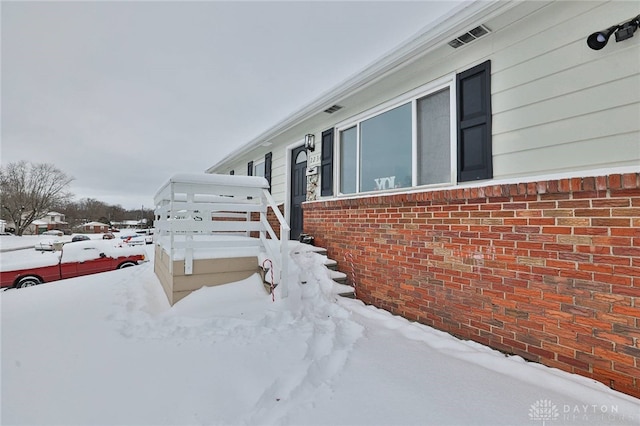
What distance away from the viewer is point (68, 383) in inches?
69.9

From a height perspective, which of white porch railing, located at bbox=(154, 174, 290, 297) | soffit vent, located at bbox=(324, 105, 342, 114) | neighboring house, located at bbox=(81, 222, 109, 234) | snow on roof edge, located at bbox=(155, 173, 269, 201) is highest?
soffit vent, located at bbox=(324, 105, 342, 114)

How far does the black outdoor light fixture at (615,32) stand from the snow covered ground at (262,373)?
260 cm

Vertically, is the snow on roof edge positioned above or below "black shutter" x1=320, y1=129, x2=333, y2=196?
below

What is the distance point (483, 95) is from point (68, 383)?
4.32 meters

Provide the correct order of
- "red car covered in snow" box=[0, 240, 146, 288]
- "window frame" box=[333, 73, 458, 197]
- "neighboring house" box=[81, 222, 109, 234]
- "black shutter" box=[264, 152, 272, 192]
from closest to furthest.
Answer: "window frame" box=[333, 73, 458, 197] < "red car covered in snow" box=[0, 240, 146, 288] < "black shutter" box=[264, 152, 272, 192] < "neighboring house" box=[81, 222, 109, 234]

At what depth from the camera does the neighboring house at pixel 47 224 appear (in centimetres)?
4045

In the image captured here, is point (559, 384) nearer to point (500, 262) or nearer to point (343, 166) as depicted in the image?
point (500, 262)

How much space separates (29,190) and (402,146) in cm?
5234

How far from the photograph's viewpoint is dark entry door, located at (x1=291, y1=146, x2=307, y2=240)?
257 inches

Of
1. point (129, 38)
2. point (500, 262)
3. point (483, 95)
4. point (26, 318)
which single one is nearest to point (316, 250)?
point (500, 262)

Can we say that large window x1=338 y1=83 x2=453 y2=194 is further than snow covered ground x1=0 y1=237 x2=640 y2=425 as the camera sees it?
Yes

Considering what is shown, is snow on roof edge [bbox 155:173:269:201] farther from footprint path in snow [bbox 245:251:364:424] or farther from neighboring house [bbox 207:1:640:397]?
neighboring house [bbox 207:1:640:397]

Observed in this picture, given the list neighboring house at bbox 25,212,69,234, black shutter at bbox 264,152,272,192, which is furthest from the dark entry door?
neighboring house at bbox 25,212,69,234

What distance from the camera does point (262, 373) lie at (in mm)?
2002
